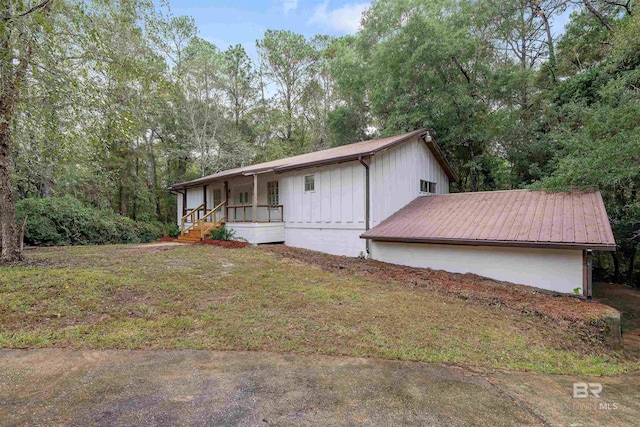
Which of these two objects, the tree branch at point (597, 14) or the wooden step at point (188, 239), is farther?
the wooden step at point (188, 239)

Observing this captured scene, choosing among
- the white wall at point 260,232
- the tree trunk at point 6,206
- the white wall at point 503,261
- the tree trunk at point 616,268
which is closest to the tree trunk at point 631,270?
the tree trunk at point 616,268

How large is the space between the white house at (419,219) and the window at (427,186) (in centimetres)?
4

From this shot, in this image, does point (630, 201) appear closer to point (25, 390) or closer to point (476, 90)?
point (476, 90)

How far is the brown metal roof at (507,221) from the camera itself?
6.86m

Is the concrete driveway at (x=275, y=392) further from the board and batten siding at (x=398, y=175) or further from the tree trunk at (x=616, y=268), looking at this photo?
the tree trunk at (x=616, y=268)

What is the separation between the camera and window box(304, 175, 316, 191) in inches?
481

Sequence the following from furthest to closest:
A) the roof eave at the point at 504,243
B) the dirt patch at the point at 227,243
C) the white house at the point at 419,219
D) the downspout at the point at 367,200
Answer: the dirt patch at the point at 227,243, the downspout at the point at 367,200, the white house at the point at 419,219, the roof eave at the point at 504,243

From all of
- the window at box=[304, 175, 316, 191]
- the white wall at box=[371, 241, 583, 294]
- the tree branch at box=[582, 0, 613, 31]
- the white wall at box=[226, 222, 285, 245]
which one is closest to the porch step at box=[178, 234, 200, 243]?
the white wall at box=[226, 222, 285, 245]

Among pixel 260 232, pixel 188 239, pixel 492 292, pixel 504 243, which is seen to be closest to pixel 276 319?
pixel 492 292

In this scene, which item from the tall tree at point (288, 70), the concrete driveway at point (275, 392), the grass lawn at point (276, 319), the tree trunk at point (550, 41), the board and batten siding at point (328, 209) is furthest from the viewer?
the tall tree at point (288, 70)

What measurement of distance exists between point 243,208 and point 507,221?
1125 centimetres

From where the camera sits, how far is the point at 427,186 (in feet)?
43.8

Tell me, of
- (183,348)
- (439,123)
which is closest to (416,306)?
(183,348)

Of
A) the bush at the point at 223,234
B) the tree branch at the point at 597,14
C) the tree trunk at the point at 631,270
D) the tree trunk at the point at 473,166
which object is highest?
the tree branch at the point at 597,14
